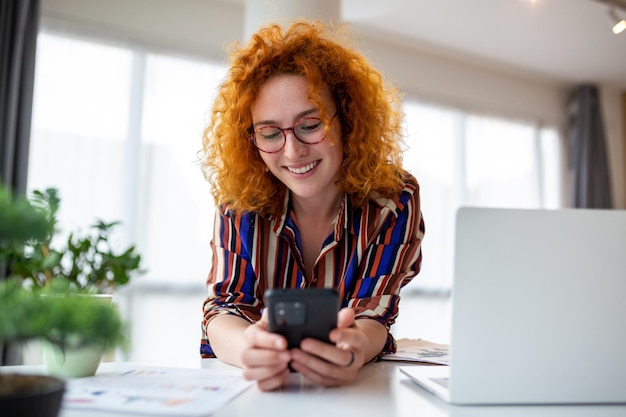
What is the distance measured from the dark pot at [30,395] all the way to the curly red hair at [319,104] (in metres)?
0.91

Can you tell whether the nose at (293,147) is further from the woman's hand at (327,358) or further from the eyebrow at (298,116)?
the woman's hand at (327,358)

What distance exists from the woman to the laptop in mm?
454

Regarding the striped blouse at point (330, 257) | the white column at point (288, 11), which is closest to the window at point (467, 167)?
the white column at point (288, 11)

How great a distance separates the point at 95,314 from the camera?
549mm

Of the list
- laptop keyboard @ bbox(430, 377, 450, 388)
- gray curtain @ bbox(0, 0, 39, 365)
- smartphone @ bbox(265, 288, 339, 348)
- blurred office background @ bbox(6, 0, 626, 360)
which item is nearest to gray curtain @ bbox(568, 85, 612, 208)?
blurred office background @ bbox(6, 0, 626, 360)

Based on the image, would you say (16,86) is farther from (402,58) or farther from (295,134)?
(402,58)

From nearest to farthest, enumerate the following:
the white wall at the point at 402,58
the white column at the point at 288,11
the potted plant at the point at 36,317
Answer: the potted plant at the point at 36,317
the white column at the point at 288,11
the white wall at the point at 402,58

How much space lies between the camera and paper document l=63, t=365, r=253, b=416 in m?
0.75

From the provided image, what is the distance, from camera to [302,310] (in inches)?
34.8

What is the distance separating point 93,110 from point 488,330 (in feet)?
11.7

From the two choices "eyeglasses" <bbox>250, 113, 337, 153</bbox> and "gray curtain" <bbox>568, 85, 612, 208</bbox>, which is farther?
"gray curtain" <bbox>568, 85, 612, 208</bbox>

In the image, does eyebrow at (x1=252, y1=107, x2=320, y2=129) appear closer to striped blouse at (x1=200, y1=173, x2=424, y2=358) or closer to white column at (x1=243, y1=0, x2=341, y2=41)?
striped blouse at (x1=200, y1=173, x2=424, y2=358)

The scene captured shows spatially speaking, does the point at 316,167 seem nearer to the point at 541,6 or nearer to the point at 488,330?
the point at 488,330

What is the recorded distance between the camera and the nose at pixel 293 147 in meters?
1.38
